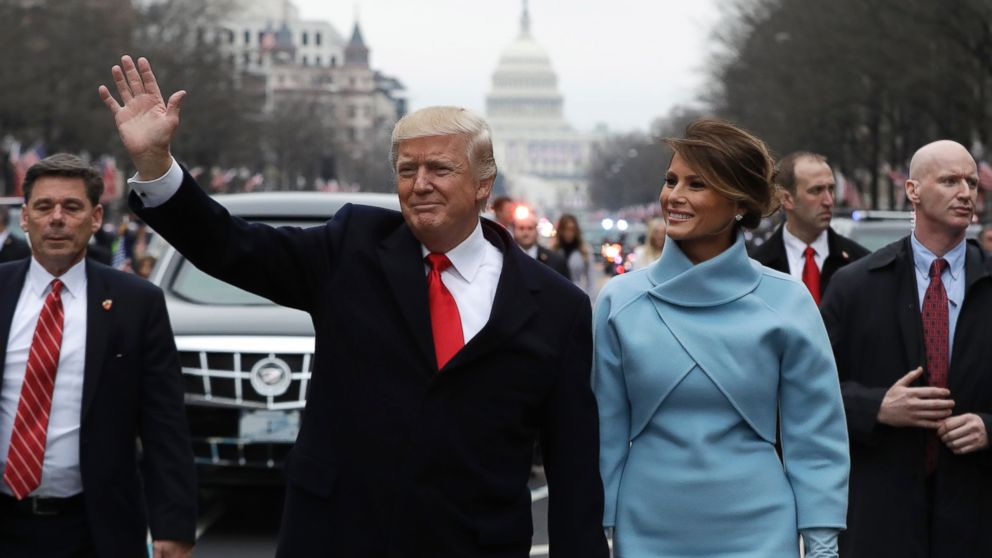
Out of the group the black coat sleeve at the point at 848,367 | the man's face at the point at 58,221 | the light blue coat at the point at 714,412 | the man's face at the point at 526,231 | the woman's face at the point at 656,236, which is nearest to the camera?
the light blue coat at the point at 714,412

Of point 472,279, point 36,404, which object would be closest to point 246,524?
point 36,404

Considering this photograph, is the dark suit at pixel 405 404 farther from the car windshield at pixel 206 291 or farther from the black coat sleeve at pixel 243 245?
the car windshield at pixel 206 291

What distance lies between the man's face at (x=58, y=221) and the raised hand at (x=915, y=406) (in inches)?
96.8

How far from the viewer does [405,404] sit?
14.5 ft

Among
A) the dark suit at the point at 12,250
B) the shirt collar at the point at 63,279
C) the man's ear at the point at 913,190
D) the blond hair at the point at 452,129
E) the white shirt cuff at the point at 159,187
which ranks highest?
the blond hair at the point at 452,129

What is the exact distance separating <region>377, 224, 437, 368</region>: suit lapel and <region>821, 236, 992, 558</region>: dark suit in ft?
6.88

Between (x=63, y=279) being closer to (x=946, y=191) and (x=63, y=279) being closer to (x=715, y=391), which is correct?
(x=715, y=391)

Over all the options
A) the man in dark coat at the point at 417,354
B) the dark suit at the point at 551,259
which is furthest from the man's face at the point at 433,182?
the dark suit at the point at 551,259

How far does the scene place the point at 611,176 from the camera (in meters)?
185

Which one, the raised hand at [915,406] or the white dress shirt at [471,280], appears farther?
the raised hand at [915,406]

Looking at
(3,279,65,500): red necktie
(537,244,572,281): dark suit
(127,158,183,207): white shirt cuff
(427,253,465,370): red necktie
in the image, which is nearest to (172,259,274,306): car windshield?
(537,244,572,281): dark suit

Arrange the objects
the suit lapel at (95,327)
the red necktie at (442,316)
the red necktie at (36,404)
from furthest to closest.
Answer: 1. the suit lapel at (95,327)
2. the red necktie at (36,404)
3. the red necktie at (442,316)

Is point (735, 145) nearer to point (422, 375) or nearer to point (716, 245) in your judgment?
point (716, 245)

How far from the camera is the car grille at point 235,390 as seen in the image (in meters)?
10.4
